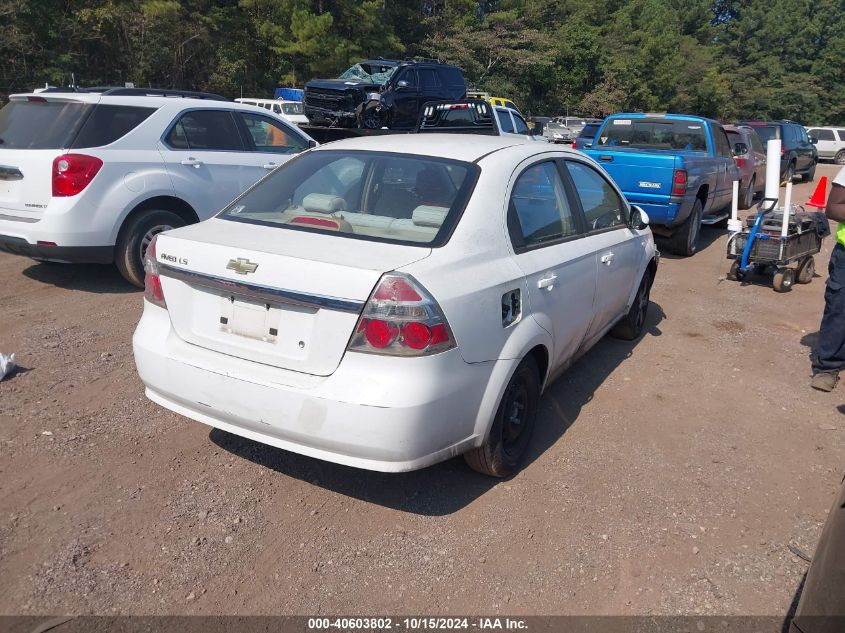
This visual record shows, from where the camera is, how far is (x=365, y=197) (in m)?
3.85

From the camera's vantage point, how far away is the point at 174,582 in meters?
2.85

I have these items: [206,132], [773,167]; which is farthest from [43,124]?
[773,167]

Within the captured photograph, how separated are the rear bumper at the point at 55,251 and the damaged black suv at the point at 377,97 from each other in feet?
35.2

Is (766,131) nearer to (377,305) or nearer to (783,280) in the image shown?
(783,280)

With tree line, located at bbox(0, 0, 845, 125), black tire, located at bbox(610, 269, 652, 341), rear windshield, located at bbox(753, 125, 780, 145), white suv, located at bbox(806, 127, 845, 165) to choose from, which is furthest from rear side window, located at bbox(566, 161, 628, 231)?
white suv, located at bbox(806, 127, 845, 165)

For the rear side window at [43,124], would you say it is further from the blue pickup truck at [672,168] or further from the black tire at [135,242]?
the blue pickup truck at [672,168]

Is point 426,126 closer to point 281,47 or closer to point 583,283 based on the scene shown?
point 583,283

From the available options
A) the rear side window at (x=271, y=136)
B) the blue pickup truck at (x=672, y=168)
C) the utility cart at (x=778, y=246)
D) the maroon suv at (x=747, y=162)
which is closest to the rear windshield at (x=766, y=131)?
the maroon suv at (x=747, y=162)

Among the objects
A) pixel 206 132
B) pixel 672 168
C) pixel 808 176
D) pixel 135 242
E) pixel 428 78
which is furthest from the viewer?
pixel 808 176

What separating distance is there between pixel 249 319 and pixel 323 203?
98 centimetres

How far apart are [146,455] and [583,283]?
2.68 m

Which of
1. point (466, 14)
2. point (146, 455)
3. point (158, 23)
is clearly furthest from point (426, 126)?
point (466, 14)

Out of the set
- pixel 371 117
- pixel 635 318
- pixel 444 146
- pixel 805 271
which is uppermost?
pixel 444 146

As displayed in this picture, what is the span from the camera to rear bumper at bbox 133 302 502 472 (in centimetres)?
290
